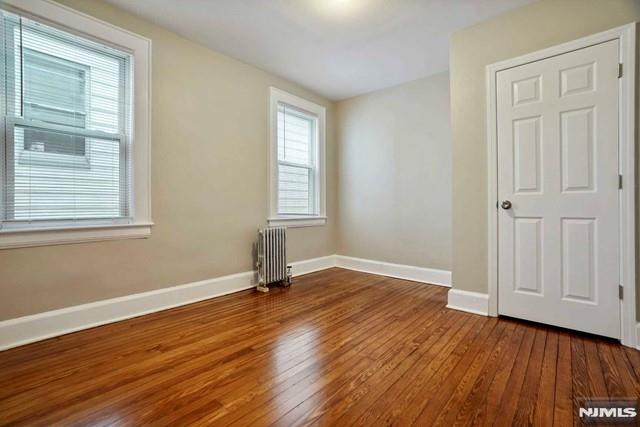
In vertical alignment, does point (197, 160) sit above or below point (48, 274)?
above

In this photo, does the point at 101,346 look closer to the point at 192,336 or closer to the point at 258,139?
the point at 192,336

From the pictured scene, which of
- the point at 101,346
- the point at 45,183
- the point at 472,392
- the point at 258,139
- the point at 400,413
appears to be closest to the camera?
the point at 400,413

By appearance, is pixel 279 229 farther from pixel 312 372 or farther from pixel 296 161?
pixel 312 372

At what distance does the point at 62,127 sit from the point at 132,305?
1492mm

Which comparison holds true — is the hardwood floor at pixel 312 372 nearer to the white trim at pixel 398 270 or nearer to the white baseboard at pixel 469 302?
the white baseboard at pixel 469 302

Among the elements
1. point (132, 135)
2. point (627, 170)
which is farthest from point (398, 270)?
point (132, 135)

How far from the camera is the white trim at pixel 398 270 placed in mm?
3543

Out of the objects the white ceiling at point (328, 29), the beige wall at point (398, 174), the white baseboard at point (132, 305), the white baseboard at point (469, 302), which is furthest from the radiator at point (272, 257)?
the white ceiling at point (328, 29)

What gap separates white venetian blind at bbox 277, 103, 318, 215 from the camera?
3.87m

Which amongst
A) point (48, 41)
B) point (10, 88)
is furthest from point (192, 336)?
point (48, 41)

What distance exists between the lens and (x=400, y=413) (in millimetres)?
1325

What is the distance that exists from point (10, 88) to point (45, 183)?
65cm

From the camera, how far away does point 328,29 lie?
2707 mm

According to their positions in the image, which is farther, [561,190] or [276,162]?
[276,162]
